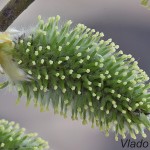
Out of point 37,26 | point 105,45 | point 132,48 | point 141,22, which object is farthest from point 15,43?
point 141,22

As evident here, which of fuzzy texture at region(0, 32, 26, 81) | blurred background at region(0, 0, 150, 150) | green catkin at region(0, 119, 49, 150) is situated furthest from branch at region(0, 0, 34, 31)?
blurred background at region(0, 0, 150, 150)

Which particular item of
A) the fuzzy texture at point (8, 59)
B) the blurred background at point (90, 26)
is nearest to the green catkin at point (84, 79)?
the fuzzy texture at point (8, 59)

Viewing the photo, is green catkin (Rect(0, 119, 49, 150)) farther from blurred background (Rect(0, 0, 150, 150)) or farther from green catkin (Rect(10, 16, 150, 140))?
blurred background (Rect(0, 0, 150, 150))

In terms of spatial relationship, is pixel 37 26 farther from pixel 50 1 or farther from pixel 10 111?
pixel 50 1

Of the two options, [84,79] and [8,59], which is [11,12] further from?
[84,79]

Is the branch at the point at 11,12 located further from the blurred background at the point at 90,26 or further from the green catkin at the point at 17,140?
the blurred background at the point at 90,26

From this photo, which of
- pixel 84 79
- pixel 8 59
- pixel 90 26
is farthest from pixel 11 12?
pixel 90 26
